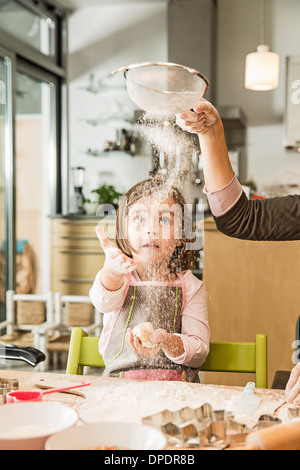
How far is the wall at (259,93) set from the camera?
427 cm

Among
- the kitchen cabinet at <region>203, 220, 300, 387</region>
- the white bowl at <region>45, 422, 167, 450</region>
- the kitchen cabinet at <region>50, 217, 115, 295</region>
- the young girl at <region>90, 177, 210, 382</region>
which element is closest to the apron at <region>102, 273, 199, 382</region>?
the young girl at <region>90, 177, 210, 382</region>

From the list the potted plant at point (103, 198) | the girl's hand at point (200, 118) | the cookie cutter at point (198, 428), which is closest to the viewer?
the cookie cutter at point (198, 428)

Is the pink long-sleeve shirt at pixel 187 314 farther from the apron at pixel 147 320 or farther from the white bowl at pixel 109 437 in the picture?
the white bowl at pixel 109 437

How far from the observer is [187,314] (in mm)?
1386

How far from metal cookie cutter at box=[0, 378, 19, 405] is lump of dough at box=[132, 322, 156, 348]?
290mm

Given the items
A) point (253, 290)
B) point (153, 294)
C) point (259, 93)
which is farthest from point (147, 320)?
point (259, 93)

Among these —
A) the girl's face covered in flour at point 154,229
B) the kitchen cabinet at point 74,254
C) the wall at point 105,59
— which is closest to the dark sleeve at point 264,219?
the girl's face covered in flour at point 154,229

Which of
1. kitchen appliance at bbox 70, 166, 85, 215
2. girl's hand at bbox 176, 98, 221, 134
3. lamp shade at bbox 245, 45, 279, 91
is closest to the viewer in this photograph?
Result: girl's hand at bbox 176, 98, 221, 134

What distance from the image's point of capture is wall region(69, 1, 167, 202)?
4410mm

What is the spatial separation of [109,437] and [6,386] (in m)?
0.37

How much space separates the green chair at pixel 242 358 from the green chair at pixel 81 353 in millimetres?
267

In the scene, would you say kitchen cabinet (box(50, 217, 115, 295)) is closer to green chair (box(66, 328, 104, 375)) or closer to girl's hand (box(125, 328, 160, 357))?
green chair (box(66, 328, 104, 375))
